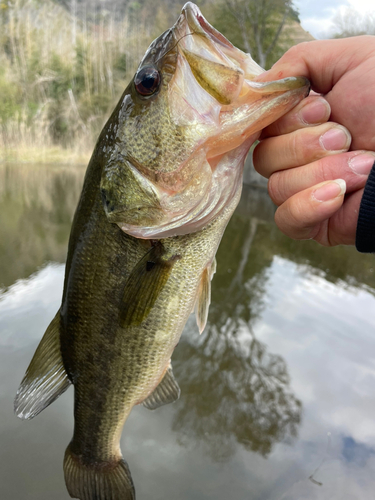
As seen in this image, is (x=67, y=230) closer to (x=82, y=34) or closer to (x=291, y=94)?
(x=291, y=94)

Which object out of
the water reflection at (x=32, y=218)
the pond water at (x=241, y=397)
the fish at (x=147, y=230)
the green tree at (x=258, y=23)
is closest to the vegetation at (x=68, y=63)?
the green tree at (x=258, y=23)

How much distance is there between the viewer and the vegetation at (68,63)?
11.8m

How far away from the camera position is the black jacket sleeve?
3.11ft

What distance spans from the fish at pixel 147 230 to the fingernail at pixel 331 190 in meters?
0.25

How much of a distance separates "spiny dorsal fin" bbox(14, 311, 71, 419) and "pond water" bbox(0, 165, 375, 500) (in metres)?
0.93

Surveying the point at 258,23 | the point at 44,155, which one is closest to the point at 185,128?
the point at 44,155

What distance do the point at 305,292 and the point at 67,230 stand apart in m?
3.58

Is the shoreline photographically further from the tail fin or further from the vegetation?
the tail fin

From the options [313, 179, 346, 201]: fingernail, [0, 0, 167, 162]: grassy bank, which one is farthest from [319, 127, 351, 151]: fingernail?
[0, 0, 167, 162]: grassy bank

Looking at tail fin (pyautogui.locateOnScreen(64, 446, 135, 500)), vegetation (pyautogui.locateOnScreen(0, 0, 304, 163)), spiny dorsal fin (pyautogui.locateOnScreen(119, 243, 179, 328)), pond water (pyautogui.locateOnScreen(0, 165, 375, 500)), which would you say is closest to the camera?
spiny dorsal fin (pyautogui.locateOnScreen(119, 243, 179, 328))

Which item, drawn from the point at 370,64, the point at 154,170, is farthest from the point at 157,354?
the point at 370,64

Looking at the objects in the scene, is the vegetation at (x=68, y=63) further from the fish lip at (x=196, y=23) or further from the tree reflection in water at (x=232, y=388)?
the fish lip at (x=196, y=23)

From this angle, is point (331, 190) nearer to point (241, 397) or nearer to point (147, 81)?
point (147, 81)

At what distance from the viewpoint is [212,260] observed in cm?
120
